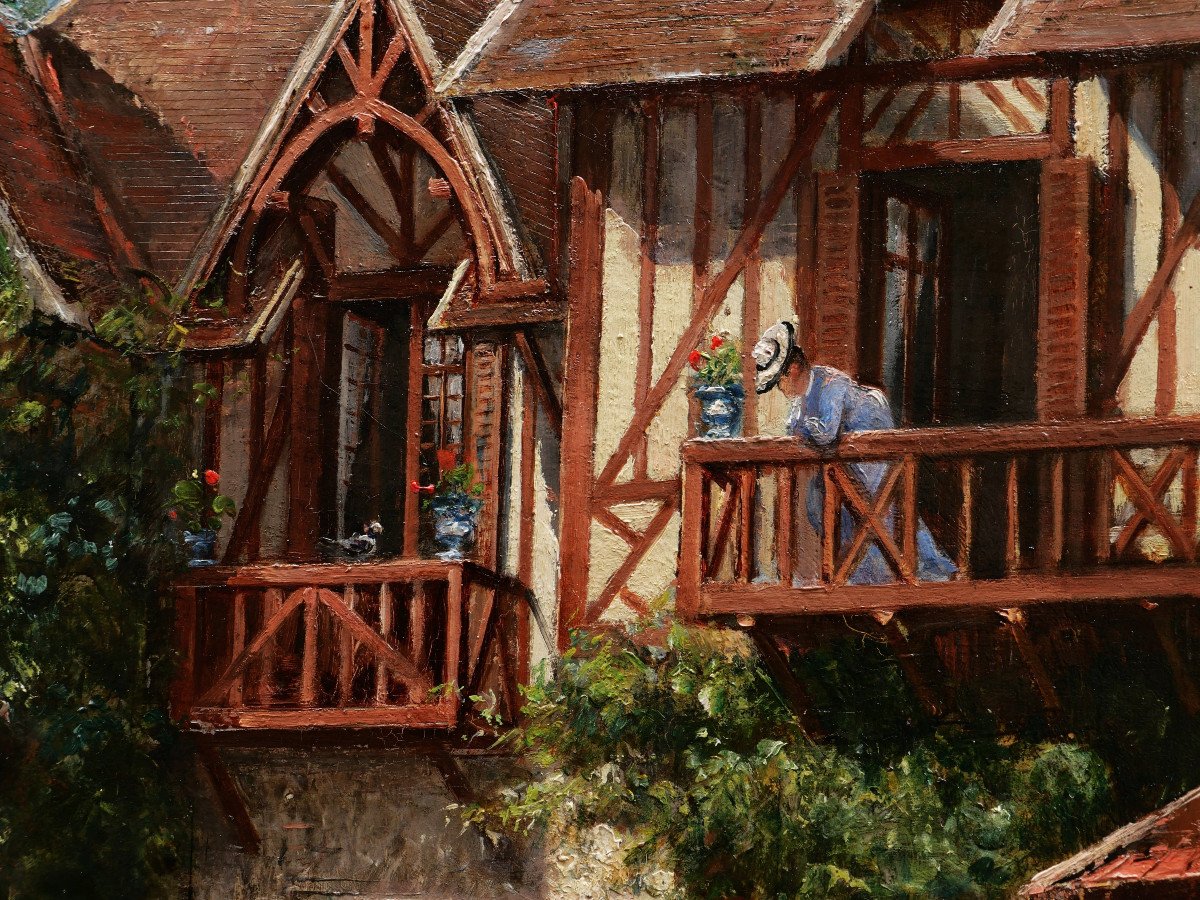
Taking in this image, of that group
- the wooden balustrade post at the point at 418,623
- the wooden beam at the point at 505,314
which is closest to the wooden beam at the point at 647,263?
the wooden beam at the point at 505,314

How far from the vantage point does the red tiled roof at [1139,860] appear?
38.1 feet

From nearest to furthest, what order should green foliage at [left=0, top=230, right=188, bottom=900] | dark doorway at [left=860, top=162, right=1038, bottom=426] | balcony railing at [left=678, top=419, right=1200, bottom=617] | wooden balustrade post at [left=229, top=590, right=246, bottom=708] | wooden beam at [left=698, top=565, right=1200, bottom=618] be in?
wooden beam at [left=698, top=565, right=1200, bottom=618]
balcony railing at [left=678, top=419, right=1200, bottom=617]
dark doorway at [left=860, top=162, right=1038, bottom=426]
green foliage at [left=0, top=230, right=188, bottom=900]
wooden balustrade post at [left=229, top=590, right=246, bottom=708]

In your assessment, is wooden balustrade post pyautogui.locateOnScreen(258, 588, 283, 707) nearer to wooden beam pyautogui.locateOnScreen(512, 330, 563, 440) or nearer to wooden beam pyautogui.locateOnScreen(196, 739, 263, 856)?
wooden beam pyautogui.locateOnScreen(196, 739, 263, 856)

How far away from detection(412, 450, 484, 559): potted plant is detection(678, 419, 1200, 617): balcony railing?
155 centimetres

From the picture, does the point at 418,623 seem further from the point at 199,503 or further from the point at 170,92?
the point at 170,92

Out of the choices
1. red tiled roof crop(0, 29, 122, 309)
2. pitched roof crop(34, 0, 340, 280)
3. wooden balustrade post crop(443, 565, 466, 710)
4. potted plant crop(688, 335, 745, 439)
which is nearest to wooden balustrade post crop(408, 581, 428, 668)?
wooden balustrade post crop(443, 565, 466, 710)

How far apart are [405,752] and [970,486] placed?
3.43 meters

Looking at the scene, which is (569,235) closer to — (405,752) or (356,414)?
(356,414)

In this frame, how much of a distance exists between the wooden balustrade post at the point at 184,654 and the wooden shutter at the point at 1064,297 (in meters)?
4.70

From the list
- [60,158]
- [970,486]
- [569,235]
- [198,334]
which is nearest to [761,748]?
[970,486]

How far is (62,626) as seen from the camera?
14.7m

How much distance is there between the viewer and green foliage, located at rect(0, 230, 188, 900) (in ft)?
47.8

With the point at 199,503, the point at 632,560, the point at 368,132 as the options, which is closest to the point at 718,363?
the point at 632,560

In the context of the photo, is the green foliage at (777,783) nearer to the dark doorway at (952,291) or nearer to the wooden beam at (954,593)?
the wooden beam at (954,593)
